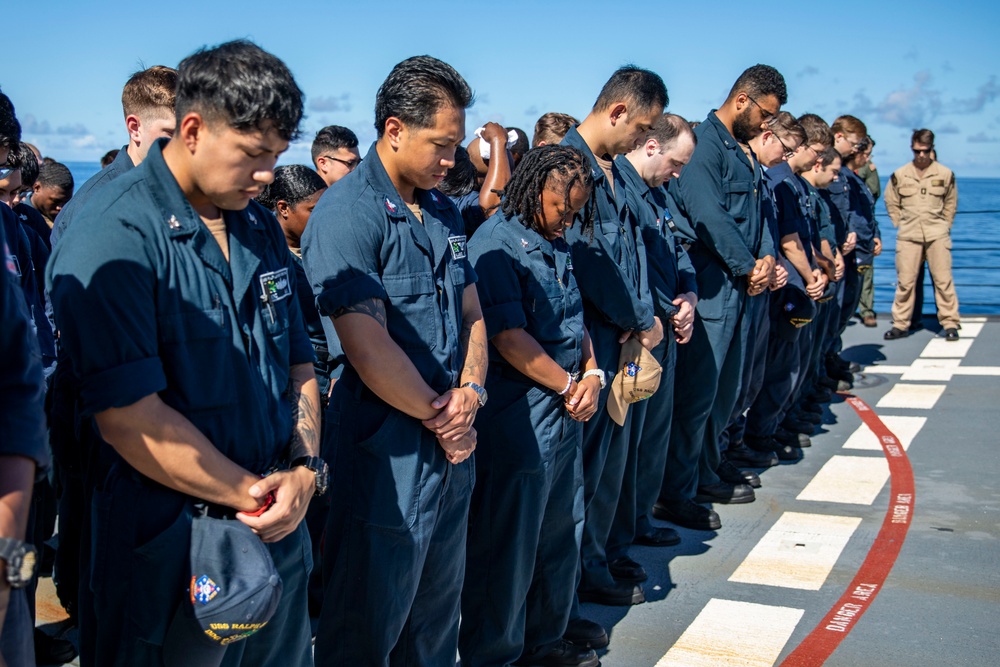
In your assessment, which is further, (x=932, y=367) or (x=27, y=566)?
(x=932, y=367)

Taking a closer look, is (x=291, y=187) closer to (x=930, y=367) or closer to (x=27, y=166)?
(x=27, y=166)

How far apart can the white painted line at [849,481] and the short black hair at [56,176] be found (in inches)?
171

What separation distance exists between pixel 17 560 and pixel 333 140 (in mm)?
3720

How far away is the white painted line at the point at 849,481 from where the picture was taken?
18.0 feet

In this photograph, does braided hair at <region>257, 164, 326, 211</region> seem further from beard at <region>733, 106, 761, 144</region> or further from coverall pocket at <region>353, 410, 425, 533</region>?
beard at <region>733, 106, 761, 144</region>

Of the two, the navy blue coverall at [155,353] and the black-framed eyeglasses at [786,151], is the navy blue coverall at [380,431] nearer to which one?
the navy blue coverall at [155,353]

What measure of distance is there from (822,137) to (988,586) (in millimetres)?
3595

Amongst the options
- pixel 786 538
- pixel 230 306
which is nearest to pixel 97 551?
pixel 230 306

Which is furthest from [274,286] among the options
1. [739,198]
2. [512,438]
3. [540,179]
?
[739,198]

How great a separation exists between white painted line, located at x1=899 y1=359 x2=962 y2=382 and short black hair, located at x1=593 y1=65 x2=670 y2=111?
5119mm

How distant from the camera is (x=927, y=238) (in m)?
10.1

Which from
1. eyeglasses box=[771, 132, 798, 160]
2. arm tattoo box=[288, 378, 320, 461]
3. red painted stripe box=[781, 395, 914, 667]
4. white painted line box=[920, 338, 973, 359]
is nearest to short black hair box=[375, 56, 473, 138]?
arm tattoo box=[288, 378, 320, 461]

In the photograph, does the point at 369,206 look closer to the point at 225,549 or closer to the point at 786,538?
the point at 225,549

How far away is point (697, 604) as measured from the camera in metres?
4.11
